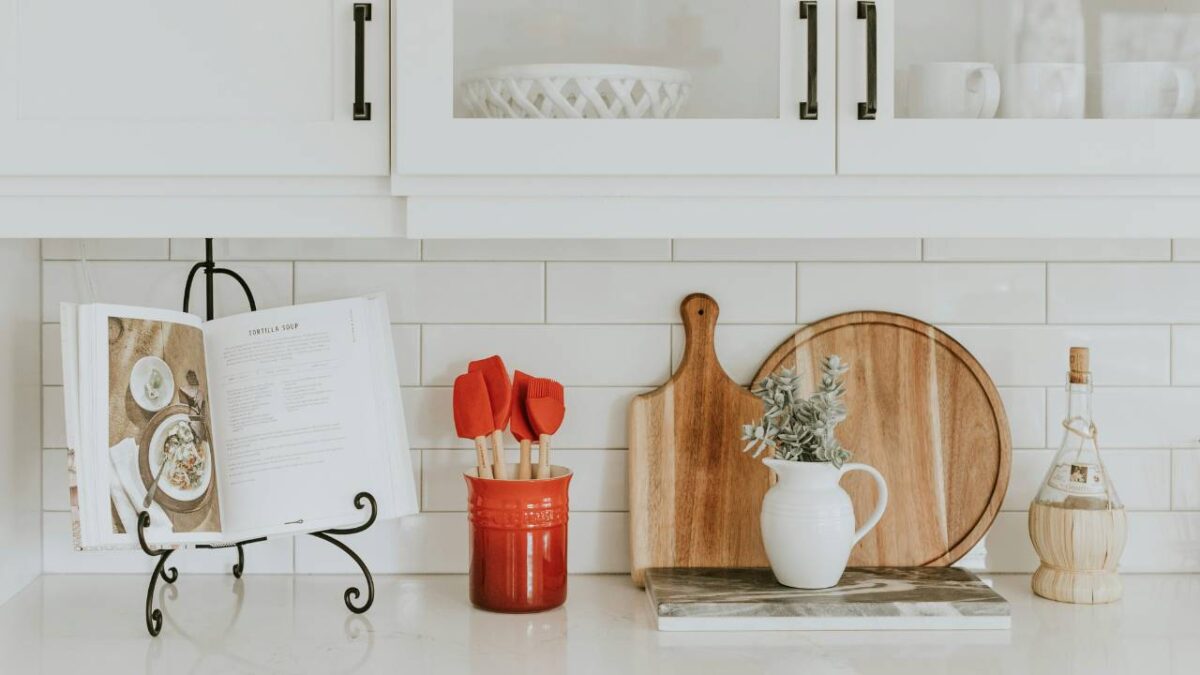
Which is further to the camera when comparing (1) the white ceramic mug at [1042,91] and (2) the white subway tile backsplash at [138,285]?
(2) the white subway tile backsplash at [138,285]

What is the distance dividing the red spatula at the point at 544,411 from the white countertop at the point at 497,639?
188 millimetres

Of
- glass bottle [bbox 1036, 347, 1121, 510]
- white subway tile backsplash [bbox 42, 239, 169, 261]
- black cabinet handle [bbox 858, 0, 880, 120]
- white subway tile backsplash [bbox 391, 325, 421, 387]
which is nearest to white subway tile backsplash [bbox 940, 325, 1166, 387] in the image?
glass bottle [bbox 1036, 347, 1121, 510]

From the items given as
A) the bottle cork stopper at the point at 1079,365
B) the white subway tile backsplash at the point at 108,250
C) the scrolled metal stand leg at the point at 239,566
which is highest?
the white subway tile backsplash at the point at 108,250

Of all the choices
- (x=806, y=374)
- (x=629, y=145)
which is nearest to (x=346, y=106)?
(x=629, y=145)

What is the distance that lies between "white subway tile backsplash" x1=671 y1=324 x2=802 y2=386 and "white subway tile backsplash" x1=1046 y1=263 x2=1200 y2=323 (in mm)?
371

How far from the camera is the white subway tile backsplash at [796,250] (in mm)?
1475

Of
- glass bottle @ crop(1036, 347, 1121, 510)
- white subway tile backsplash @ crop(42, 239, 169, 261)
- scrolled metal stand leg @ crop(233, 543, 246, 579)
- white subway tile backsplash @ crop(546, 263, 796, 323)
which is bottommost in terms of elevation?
scrolled metal stand leg @ crop(233, 543, 246, 579)

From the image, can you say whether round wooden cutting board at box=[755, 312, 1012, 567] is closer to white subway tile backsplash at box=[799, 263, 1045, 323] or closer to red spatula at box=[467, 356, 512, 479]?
white subway tile backsplash at box=[799, 263, 1045, 323]

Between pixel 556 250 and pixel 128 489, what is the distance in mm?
609

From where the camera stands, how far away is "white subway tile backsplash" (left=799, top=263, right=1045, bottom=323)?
1.48 metres

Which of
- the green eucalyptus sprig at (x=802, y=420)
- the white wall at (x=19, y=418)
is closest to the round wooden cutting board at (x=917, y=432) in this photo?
the green eucalyptus sprig at (x=802, y=420)

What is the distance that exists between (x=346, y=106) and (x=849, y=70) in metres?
0.53

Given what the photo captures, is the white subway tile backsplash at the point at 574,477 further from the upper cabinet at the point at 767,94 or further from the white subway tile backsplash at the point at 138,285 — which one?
the upper cabinet at the point at 767,94

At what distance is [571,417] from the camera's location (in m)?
1.48
